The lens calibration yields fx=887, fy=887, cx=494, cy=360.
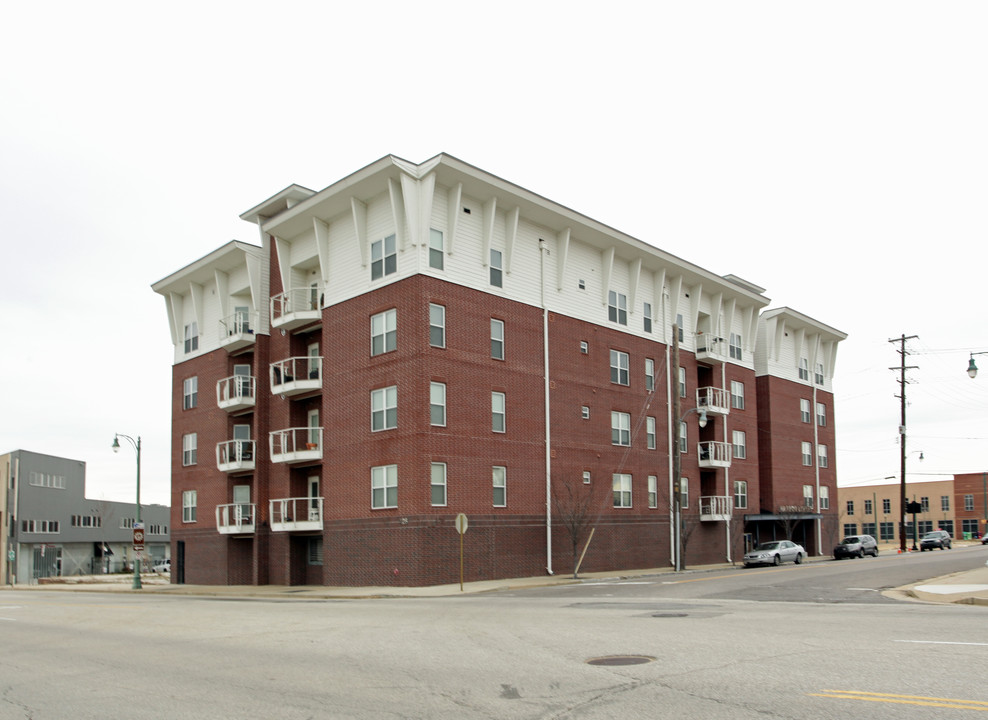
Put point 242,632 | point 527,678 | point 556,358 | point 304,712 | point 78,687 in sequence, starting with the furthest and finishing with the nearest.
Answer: point 556,358 → point 242,632 → point 78,687 → point 527,678 → point 304,712

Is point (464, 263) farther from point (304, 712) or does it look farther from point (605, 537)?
point (304, 712)

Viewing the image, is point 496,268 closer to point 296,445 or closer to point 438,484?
point 438,484

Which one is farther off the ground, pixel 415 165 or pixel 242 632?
pixel 415 165

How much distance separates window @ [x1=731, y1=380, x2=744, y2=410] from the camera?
53.3 m

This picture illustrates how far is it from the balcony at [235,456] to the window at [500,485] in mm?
12297

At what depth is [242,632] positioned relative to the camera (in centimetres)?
1648

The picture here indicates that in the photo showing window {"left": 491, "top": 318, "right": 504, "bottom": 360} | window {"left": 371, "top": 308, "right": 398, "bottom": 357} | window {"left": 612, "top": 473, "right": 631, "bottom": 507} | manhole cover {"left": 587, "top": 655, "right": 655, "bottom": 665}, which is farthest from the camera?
Result: window {"left": 612, "top": 473, "right": 631, "bottom": 507}

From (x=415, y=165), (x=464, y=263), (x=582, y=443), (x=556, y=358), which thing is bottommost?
(x=582, y=443)

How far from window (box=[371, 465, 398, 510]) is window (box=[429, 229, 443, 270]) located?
8.08 m

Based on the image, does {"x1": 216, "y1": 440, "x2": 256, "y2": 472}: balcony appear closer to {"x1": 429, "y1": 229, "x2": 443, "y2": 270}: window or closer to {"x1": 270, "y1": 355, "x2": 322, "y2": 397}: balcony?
{"x1": 270, "y1": 355, "x2": 322, "y2": 397}: balcony

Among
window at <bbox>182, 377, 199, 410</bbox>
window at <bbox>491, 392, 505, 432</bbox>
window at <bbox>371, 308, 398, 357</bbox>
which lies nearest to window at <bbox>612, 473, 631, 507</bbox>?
window at <bbox>491, 392, 505, 432</bbox>

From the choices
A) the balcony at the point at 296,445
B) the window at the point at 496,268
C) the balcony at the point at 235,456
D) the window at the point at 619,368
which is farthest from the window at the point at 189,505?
the window at the point at 619,368

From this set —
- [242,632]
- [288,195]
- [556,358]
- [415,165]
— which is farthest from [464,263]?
[242,632]

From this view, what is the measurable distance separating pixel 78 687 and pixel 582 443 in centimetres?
3141
